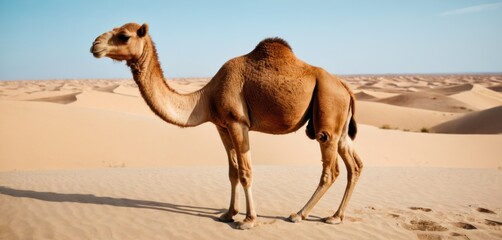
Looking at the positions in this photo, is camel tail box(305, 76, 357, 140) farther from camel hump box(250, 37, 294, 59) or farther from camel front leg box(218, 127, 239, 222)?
camel front leg box(218, 127, 239, 222)

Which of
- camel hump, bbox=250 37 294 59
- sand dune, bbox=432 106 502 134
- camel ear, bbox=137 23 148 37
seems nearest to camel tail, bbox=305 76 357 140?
camel hump, bbox=250 37 294 59

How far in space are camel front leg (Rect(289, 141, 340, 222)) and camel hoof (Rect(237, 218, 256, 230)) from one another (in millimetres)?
672

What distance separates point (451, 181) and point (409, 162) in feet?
21.5

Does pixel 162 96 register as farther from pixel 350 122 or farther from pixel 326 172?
pixel 350 122

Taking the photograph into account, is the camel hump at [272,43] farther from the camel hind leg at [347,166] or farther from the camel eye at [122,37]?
the camel eye at [122,37]

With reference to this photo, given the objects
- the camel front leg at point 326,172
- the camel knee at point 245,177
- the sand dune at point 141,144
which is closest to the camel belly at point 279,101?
the camel front leg at point 326,172

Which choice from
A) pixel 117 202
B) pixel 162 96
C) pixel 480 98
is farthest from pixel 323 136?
pixel 480 98

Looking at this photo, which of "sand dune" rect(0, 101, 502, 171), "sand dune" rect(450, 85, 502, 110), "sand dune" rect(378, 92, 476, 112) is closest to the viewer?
"sand dune" rect(0, 101, 502, 171)

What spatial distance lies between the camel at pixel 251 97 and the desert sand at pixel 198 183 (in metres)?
1.16

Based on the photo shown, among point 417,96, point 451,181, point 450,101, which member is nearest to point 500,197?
point 451,181

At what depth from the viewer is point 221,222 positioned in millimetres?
5785

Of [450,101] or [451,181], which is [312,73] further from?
[450,101]

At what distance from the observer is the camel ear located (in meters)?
5.06

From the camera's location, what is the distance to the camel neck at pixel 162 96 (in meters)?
5.28
